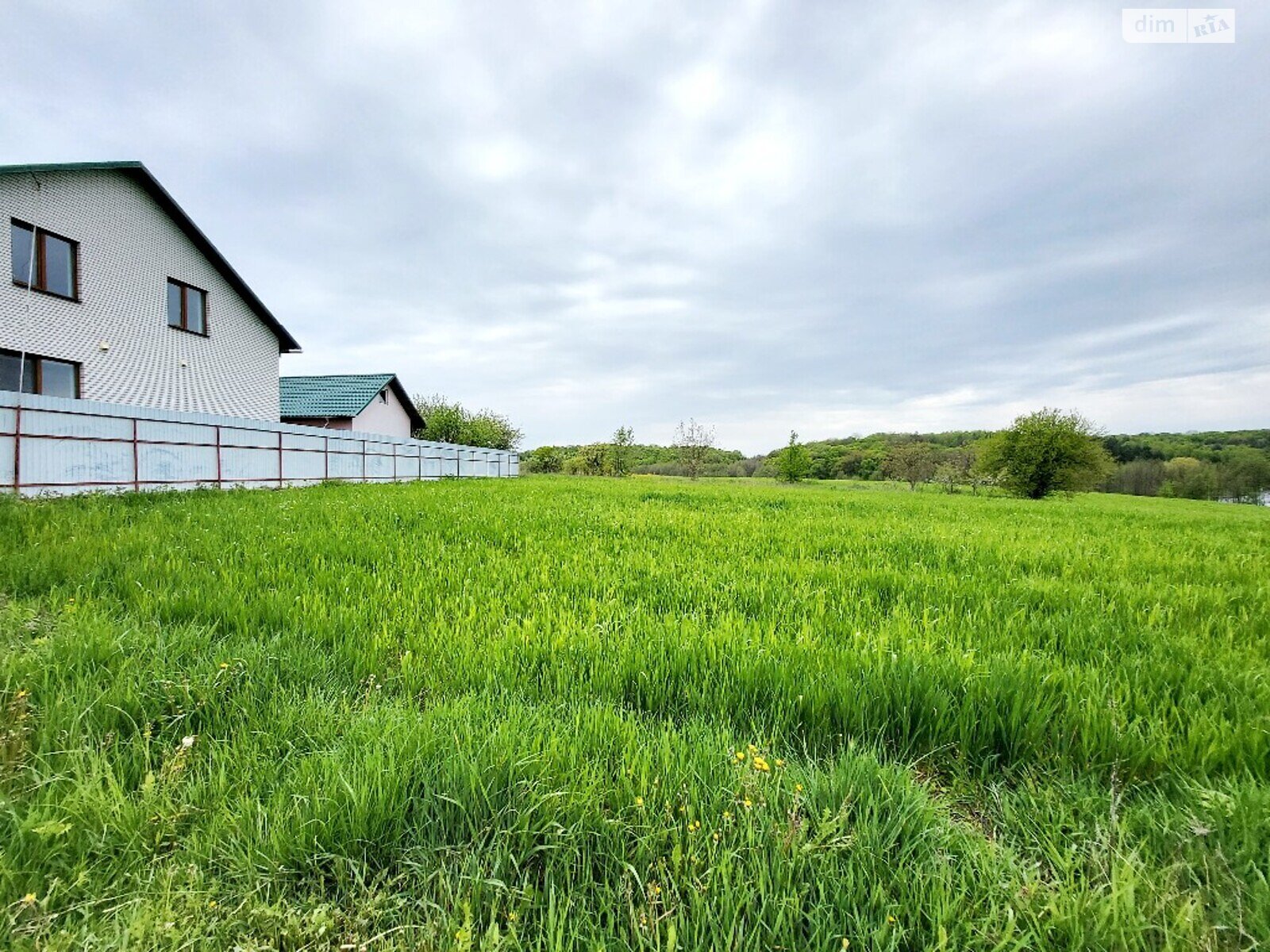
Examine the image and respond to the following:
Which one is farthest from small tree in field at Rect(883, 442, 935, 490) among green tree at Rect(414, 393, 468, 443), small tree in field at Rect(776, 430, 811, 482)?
green tree at Rect(414, 393, 468, 443)

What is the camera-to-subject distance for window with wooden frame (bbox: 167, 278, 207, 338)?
690 inches

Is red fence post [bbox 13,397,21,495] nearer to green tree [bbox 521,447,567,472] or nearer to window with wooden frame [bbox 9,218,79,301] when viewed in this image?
window with wooden frame [bbox 9,218,79,301]

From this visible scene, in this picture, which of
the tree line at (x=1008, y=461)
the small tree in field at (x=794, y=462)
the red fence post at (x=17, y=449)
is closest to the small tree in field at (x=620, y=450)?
the tree line at (x=1008, y=461)

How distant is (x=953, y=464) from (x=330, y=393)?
2365 inches

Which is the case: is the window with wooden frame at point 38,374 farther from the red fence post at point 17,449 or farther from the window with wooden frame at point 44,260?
the red fence post at point 17,449

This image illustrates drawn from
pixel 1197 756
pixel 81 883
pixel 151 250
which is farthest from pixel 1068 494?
pixel 151 250

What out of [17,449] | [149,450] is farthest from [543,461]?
[17,449]

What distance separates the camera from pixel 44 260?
13.8m

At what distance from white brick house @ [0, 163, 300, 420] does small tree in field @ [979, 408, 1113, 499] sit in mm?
52683

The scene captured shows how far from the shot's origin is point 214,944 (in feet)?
3.56

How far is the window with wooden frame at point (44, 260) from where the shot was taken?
43.2 ft

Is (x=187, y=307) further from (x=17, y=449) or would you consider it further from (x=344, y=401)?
(x=17, y=449)

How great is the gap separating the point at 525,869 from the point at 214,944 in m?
0.68

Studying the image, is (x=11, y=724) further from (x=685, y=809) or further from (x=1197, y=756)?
(x=1197, y=756)
